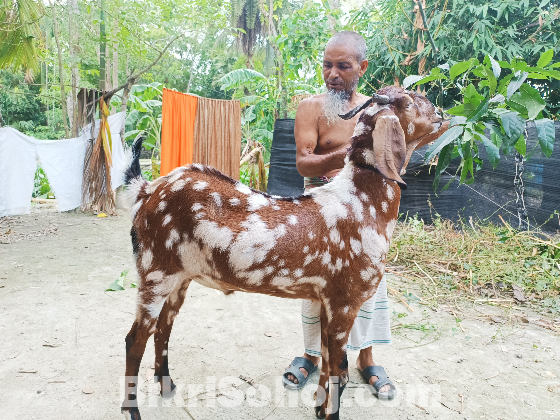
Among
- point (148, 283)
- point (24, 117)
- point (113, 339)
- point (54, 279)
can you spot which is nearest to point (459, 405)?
point (148, 283)

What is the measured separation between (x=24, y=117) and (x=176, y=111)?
19.6 metres

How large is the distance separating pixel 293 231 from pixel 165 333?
109 cm

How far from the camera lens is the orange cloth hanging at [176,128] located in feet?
25.3

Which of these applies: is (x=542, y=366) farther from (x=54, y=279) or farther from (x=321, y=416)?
(x=54, y=279)

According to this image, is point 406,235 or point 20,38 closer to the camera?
point 406,235

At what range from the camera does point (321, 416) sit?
2.27m

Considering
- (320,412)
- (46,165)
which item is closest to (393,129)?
(320,412)

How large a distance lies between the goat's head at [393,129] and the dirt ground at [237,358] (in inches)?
59.2

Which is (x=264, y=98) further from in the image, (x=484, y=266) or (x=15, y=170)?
(x=484, y=266)

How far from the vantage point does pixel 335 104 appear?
2453 mm

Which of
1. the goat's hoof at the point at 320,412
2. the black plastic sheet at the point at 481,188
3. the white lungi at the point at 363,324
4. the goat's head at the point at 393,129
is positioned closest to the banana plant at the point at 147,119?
the black plastic sheet at the point at 481,188

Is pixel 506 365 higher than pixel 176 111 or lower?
lower

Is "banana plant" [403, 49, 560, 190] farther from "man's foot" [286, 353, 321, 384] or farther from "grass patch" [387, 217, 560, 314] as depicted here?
"grass patch" [387, 217, 560, 314]

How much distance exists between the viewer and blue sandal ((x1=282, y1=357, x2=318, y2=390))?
2.56 metres
